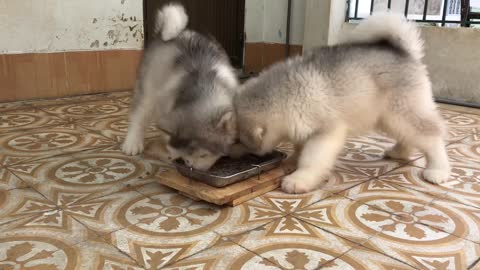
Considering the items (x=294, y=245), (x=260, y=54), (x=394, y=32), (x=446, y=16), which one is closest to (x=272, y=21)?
(x=260, y=54)

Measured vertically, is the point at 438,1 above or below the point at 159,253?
above

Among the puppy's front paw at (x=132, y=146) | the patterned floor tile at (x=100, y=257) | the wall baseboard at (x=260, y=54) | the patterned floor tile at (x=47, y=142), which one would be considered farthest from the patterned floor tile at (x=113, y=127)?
the wall baseboard at (x=260, y=54)

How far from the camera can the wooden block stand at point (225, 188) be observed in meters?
1.39

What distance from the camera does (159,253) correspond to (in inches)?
44.1

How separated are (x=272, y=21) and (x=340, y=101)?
2737mm

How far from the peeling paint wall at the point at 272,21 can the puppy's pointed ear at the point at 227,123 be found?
265 centimetres

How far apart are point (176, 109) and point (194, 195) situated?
0.31 meters

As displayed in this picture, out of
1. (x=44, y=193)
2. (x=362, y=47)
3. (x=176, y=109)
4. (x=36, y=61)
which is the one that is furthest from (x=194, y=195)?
(x=36, y=61)

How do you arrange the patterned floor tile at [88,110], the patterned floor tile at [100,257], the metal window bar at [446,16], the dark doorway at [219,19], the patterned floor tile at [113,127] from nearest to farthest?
the patterned floor tile at [100,257] < the patterned floor tile at [113,127] < the patterned floor tile at [88,110] < the metal window bar at [446,16] < the dark doorway at [219,19]

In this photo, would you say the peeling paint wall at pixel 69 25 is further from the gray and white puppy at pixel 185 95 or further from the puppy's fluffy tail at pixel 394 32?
the puppy's fluffy tail at pixel 394 32

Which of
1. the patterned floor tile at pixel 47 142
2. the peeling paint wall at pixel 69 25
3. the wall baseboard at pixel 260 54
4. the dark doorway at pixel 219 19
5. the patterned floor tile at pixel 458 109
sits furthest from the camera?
the wall baseboard at pixel 260 54

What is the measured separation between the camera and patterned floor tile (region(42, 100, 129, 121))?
2.54 m

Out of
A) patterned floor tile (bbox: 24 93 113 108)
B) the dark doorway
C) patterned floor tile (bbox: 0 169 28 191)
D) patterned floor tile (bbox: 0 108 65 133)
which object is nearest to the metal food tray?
patterned floor tile (bbox: 0 169 28 191)

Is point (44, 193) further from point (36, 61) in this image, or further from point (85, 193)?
point (36, 61)
